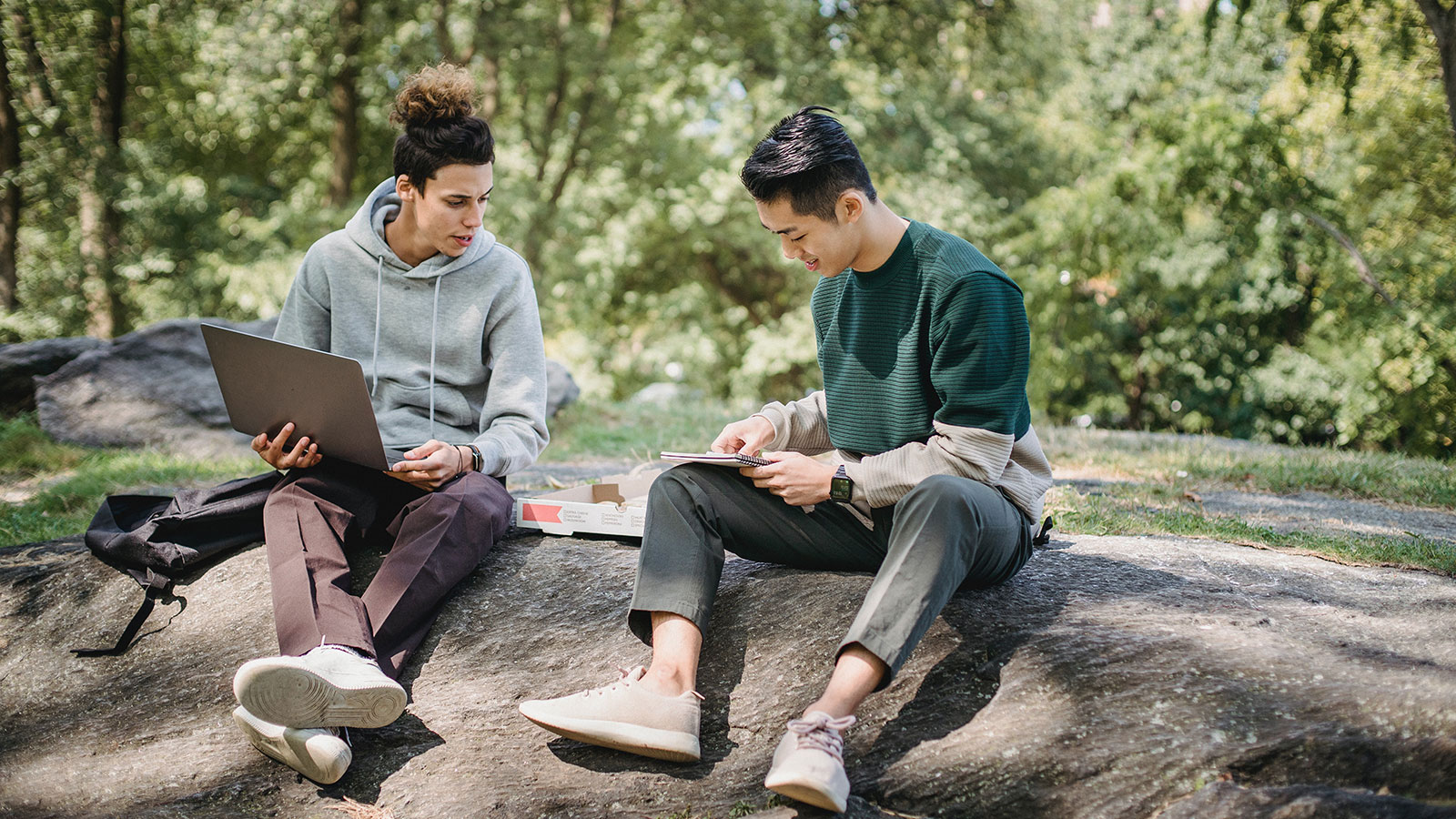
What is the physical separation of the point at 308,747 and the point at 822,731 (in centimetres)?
115

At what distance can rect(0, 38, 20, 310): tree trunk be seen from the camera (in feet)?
38.7

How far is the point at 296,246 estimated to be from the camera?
14164 mm

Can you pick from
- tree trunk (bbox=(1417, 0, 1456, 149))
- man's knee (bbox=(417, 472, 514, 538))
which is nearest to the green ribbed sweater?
man's knee (bbox=(417, 472, 514, 538))

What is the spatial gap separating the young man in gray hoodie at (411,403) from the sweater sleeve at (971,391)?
1.16 m

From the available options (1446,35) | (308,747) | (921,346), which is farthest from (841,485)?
(1446,35)

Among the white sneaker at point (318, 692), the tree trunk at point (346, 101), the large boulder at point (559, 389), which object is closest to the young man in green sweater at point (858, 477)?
the white sneaker at point (318, 692)

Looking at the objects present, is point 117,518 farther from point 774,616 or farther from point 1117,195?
point 1117,195

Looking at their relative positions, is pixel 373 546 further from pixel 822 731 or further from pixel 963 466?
pixel 963 466

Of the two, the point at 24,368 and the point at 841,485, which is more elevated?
the point at 841,485

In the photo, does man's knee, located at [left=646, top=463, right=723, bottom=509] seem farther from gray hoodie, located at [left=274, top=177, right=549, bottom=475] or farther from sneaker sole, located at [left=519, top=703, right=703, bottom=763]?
gray hoodie, located at [left=274, top=177, right=549, bottom=475]

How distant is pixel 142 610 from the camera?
9.54 ft

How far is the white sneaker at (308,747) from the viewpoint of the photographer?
2.20 m

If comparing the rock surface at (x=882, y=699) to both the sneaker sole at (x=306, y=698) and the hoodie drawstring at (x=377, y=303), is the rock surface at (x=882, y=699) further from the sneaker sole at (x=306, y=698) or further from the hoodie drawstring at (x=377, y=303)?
the hoodie drawstring at (x=377, y=303)

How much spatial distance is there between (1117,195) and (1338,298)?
10.2 feet
